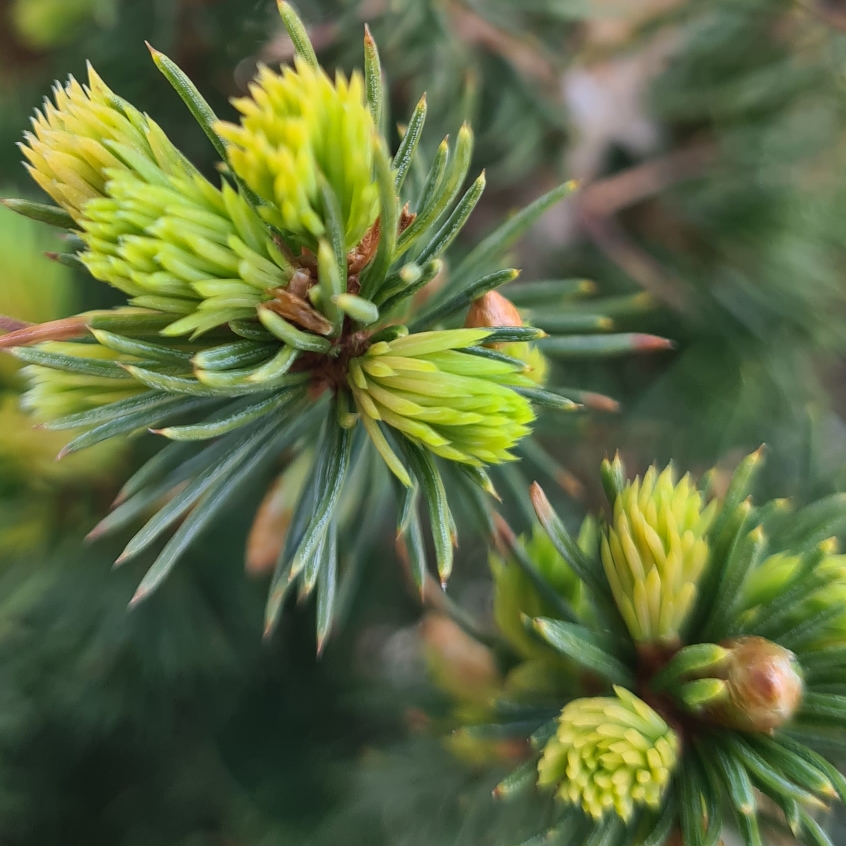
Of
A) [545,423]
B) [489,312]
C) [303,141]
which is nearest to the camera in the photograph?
[303,141]

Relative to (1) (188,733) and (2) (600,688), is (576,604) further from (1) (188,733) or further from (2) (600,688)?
(1) (188,733)

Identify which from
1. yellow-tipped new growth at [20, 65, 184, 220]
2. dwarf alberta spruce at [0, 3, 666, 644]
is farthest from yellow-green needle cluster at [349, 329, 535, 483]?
yellow-tipped new growth at [20, 65, 184, 220]

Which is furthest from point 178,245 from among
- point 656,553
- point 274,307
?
point 656,553

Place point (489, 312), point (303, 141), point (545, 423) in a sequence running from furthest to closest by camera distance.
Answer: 1. point (545, 423)
2. point (489, 312)
3. point (303, 141)

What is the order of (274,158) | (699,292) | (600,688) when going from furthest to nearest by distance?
(699,292) < (600,688) < (274,158)

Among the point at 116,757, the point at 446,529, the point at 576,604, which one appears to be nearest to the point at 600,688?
the point at 576,604

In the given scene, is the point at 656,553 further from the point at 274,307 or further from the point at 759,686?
the point at 274,307

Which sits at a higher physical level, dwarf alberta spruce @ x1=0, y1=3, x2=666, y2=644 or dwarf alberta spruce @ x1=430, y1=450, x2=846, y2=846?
dwarf alberta spruce @ x1=0, y1=3, x2=666, y2=644

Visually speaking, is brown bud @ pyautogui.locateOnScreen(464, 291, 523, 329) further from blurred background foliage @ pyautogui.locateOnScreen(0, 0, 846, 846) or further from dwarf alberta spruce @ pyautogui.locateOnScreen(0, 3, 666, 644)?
blurred background foliage @ pyautogui.locateOnScreen(0, 0, 846, 846)
